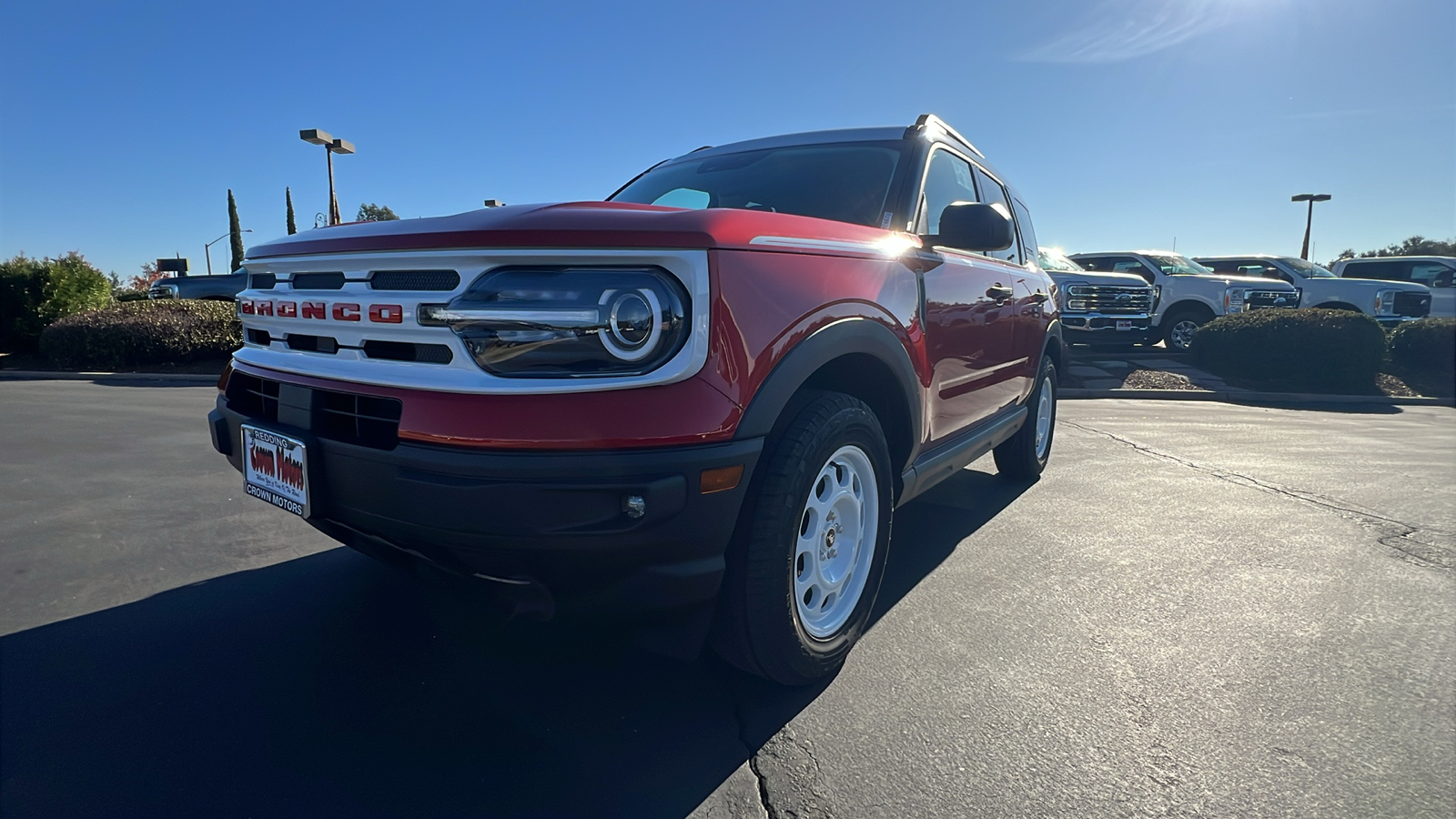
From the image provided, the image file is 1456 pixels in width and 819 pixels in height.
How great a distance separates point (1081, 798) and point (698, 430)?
50.0 inches

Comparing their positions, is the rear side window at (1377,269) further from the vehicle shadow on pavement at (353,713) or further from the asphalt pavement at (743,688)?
the vehicle shadow on pavement at (353,713)

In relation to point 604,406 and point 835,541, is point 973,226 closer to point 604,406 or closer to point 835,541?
point 835,541

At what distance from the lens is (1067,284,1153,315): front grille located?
41.9 ft

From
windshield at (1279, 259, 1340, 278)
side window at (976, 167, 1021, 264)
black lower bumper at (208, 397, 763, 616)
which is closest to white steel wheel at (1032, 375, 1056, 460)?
side window at (976, 167, 1021, 264)

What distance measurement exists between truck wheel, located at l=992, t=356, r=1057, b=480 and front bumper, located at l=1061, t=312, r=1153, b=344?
8185 millimetres

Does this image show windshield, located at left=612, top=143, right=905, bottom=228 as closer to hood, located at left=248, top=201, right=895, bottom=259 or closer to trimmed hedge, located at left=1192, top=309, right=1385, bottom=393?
hood, located at left=248, top=201, right=895, bottom=259

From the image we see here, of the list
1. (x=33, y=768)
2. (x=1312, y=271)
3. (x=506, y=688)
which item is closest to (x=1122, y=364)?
(x=1312, y=271)

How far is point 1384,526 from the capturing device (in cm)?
438

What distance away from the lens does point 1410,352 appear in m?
12.4

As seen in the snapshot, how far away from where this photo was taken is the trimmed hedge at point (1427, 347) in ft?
39.7

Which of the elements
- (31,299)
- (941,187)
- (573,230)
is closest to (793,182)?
(941,187)

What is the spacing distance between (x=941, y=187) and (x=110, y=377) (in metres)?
11.5

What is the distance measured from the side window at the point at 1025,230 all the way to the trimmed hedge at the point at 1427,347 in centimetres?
1074

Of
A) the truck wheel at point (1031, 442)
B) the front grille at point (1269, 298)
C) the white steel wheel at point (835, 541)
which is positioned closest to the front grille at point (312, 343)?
the white steel wheel at point (835, 541)
